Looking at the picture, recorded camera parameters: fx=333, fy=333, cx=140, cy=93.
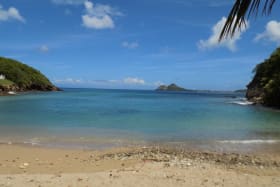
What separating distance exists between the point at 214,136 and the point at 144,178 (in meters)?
10.8

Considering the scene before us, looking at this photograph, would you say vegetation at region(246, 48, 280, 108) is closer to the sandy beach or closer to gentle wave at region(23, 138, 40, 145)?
the sandy beach

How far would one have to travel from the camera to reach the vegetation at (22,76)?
109 m

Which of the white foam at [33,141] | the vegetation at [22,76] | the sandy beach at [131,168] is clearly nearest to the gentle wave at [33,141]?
the white foam at [33,141]

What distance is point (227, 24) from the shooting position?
2.24m

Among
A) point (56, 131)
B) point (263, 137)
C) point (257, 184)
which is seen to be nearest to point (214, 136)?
point (263, 137)

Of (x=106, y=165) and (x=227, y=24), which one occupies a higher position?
(x=227, y=24)

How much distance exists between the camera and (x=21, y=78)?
111812 millimetres

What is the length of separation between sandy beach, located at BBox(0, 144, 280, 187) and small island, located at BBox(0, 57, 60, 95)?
85.7 m

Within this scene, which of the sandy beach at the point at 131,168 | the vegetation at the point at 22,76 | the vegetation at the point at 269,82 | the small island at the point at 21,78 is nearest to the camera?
the sandy beach at the point at 131,168

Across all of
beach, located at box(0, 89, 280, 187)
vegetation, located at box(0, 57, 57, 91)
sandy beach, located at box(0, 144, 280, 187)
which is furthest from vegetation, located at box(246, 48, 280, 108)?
vegetation, located at box(0, 57, 57, 91)

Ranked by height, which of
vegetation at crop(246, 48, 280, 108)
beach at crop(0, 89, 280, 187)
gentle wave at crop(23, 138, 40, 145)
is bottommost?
gentle wave at crop(23, 138, 40, 145)

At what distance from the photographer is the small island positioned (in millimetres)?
103675

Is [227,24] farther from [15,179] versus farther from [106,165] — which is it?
[106,165]

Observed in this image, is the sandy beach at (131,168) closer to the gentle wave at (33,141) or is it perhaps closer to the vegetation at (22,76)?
the gentle wave at (33,141)
